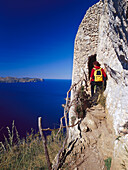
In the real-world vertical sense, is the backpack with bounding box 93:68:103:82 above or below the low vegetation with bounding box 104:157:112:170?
above

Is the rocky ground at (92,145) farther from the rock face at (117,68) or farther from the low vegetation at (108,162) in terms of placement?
the rock face at (117,68)

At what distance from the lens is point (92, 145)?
2.88 meters

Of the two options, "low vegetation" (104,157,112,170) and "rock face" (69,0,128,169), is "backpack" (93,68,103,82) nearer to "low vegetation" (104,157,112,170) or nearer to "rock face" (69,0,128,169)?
"rock face" (69,0,128,169)

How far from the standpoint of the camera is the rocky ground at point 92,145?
2.47 m

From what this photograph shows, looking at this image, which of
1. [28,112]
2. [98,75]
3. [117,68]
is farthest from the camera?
[28,112]

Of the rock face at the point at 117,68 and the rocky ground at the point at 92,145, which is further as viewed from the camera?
the rocky ground at the point at 92,145

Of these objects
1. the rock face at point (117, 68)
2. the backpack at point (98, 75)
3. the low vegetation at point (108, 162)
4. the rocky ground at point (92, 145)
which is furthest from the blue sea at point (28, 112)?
the backpack at point (98, 75)

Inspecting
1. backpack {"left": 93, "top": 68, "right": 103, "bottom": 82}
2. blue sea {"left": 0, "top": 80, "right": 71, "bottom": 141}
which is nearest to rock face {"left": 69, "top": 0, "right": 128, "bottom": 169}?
backpack {"left": 93, "top": 68, "right": 103, "bottom": 82}

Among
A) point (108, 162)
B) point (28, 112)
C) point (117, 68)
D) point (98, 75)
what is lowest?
point (28, 112)

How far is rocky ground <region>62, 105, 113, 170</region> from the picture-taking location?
2467 millimetres

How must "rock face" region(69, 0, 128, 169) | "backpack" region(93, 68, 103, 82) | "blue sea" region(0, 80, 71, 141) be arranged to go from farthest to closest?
"blue sea" region(0, 80, 71, 141) < "backpack" region(93, 68, 103, 82) < "rock face" region(69, 0, 128, 169)

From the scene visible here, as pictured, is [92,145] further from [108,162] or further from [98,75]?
[98,75]

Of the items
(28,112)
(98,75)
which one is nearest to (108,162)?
(98,75)

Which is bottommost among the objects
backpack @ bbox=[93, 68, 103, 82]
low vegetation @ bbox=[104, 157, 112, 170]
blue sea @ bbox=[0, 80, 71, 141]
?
blue sea @ bbox=[0, 80, 71, 141]
